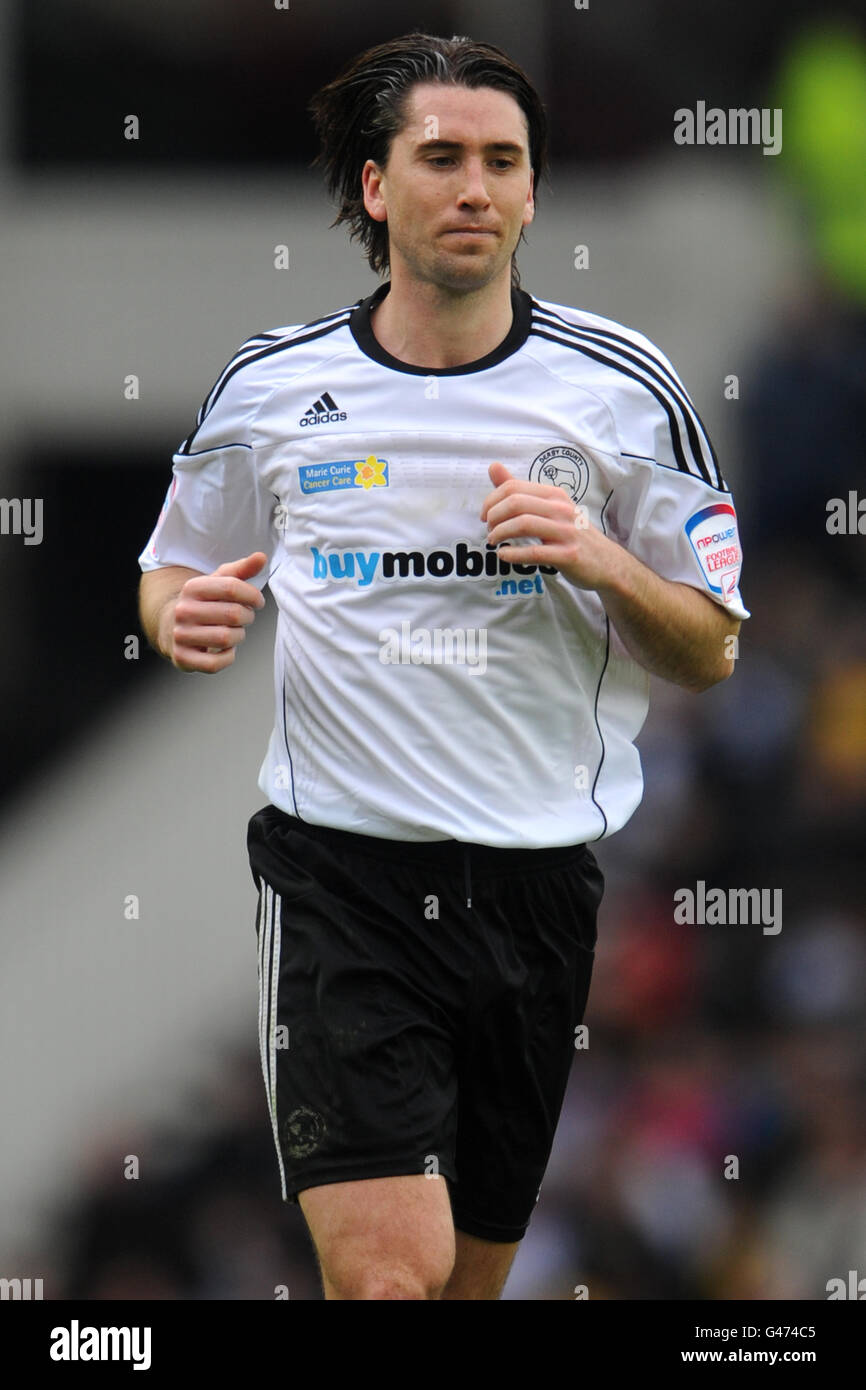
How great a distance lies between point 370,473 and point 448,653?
366 mm

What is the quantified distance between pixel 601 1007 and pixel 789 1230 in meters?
1.06

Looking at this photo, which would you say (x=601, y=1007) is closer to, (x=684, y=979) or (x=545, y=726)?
(x=684, y=979)

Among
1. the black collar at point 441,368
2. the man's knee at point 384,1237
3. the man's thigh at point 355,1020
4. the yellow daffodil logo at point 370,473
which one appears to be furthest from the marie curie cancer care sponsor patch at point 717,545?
the man's knee at point 384,1237

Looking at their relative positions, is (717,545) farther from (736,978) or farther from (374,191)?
(736,978)

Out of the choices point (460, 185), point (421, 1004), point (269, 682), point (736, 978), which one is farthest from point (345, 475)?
point (269, 682)

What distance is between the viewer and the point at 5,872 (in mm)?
8180

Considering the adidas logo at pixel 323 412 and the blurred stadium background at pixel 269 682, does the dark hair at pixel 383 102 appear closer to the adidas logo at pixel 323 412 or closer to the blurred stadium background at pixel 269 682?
the adidas logo at pixel 323 412

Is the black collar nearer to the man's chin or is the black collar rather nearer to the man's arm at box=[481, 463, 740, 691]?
the man's chin

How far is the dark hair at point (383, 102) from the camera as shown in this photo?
3.51m

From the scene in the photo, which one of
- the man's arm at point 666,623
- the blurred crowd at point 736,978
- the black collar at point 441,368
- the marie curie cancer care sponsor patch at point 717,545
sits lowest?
the blurred crowd at point 736,978

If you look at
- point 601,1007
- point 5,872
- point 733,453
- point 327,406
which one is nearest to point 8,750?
point 5,872

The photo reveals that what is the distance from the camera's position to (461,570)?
11.1ft

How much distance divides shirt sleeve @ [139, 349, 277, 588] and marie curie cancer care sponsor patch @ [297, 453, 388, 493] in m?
0.19

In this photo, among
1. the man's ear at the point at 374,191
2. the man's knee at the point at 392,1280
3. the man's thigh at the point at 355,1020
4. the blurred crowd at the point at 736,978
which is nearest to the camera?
the man's knee at the point at 392,1280
